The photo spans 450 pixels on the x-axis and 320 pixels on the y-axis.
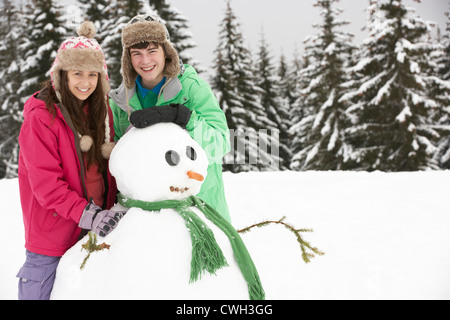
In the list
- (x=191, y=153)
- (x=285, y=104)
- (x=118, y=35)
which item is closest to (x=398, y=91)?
(x=285, y=104)

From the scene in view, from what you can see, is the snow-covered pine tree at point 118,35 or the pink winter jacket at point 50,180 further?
the snow-covered pine tree at point 118,35

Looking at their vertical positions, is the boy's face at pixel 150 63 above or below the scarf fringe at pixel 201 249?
above

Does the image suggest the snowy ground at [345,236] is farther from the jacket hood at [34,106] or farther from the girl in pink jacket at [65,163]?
the jacket hood at [34,106]

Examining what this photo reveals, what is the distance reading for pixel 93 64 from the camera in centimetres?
210

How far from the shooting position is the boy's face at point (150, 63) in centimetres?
229

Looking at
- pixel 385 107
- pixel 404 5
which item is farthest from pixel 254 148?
pixel 404 5

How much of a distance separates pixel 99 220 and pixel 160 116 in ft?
1.98

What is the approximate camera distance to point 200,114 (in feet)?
7.35

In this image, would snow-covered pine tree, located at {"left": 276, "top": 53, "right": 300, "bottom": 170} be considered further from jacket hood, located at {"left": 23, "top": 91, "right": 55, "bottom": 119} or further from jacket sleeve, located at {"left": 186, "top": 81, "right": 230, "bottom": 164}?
jacket hood, located at {"left": 23, "top": 91, "right": 55, "bottom": 119}

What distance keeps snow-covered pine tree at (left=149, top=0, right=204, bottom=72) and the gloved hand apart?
44.1 feet

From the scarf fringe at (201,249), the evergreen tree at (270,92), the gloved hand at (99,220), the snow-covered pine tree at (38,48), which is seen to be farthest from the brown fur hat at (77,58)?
the evergreen tree at (270,92)

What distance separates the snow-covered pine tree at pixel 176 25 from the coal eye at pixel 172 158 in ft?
43.8

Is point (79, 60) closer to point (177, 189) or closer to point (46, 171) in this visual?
point (46, 171)
